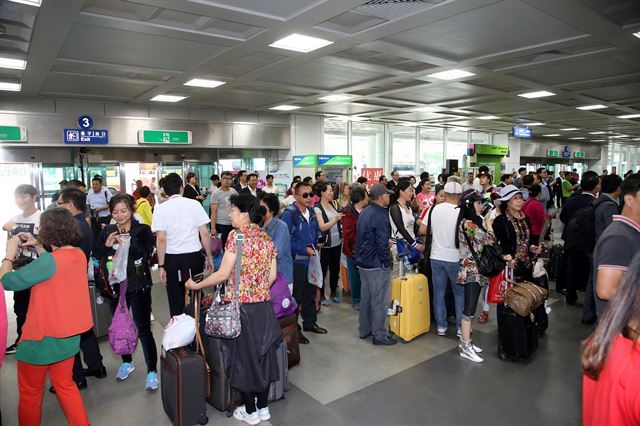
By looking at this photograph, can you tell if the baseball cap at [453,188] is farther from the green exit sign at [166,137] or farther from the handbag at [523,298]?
the green exit sign at [166,137]

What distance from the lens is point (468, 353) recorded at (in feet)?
13.7

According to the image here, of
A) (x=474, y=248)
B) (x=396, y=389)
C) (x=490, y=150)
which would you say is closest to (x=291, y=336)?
(x=396, y=389)

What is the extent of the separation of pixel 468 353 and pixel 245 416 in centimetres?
231

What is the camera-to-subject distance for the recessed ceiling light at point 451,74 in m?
8.01

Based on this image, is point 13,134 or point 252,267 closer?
point 252,267

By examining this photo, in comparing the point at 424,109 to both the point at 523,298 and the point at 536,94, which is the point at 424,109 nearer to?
the point at 536,94

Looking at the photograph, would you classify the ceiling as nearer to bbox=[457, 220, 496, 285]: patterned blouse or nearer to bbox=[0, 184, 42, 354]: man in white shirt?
bbox=[0, 184, 42, 354]: man in white shirt

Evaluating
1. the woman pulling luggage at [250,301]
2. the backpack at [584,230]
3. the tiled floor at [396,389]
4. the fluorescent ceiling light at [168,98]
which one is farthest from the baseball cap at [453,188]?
the fluorescent ceiling light at [168,98]

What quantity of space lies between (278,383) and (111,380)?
163 centimetres

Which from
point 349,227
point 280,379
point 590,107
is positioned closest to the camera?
point 280,379

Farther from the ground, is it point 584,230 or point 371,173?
point 371,173

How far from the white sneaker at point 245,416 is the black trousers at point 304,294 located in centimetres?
154

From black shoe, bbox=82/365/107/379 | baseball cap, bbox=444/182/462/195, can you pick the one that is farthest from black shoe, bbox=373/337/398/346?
black shoe, bbox=82/365/107/379

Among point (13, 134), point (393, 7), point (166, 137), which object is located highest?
point (393, 7)
